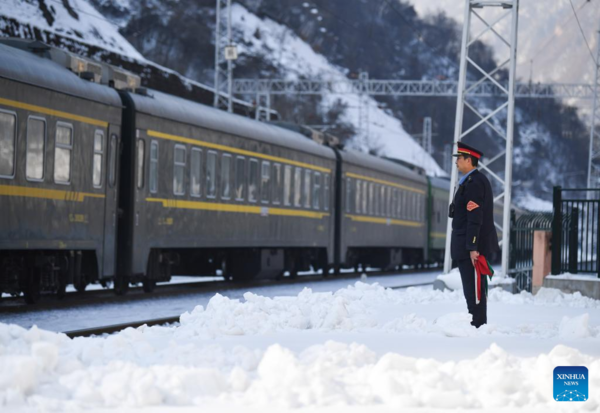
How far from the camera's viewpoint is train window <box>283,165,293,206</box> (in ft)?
86.4

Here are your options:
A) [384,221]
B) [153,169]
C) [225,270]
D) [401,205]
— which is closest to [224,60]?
[401,205]

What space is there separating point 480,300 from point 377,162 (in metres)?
24.4

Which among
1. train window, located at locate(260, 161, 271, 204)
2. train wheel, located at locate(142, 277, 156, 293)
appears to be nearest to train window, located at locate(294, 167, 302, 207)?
train window, located at locate(260, 161, 271, 204)

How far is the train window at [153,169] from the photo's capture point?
19328 millimetres

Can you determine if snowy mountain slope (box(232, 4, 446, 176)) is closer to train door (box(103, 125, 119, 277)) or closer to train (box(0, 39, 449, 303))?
train (box(0, 39, 449, 303))

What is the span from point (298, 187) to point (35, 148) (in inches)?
481

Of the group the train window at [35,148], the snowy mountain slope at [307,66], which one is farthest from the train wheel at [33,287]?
the snowy mountain slope at [307,66]

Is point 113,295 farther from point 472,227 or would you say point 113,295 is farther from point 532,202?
point 532,202

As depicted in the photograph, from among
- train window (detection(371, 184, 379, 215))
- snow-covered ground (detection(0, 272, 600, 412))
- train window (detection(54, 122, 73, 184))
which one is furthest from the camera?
train window (detection(371, 184, 379, 215))

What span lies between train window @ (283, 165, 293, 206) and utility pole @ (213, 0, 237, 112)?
31.1 ft

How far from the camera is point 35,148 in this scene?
51.4 feet

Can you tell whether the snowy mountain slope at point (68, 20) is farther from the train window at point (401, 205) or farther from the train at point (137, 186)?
the train at point (137, 186)

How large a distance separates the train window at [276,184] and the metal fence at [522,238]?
17.2ft

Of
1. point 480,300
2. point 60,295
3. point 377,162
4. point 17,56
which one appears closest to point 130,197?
point 60,295
